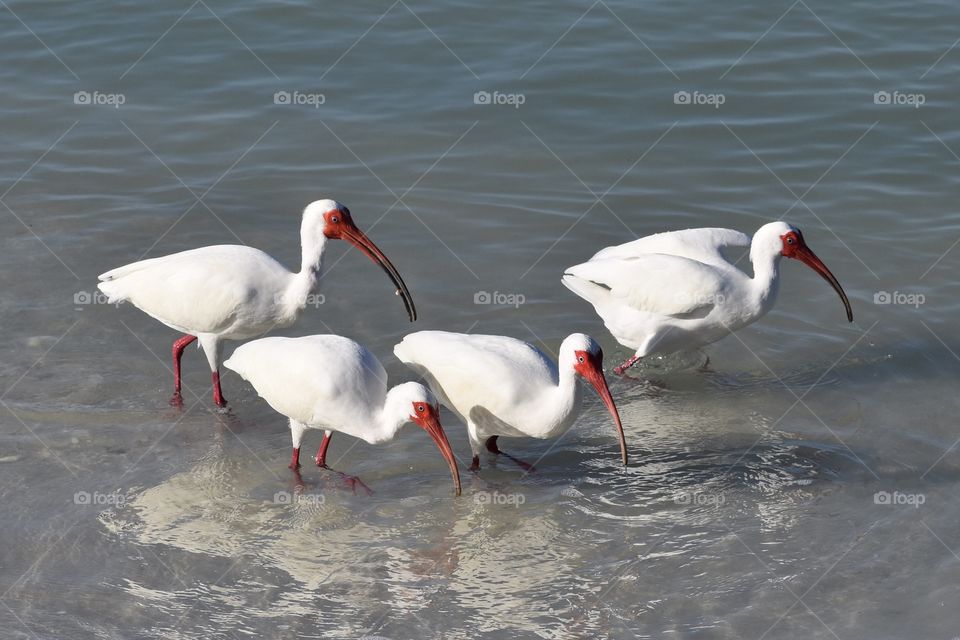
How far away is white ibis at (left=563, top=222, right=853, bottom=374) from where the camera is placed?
29.7 ft

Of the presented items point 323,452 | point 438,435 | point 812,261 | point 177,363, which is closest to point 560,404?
point 438,435

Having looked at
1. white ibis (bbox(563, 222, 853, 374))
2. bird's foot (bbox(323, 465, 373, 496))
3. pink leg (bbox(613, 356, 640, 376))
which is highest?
white ibis (bbox(563, 222, 853, 374))

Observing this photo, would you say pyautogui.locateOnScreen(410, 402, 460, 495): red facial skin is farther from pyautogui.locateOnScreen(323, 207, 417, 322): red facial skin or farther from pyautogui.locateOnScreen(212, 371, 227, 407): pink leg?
pyautogui.locateOnScreen(212, 371, 227, 407): pink leg

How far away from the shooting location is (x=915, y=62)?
14.3 m

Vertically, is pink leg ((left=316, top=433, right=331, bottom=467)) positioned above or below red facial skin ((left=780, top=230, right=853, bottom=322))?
below

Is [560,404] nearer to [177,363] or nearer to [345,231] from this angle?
[345,231]

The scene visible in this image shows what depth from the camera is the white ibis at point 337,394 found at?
7609 millimetres

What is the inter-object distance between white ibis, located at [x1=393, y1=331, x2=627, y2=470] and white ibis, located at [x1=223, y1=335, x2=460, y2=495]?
29cm

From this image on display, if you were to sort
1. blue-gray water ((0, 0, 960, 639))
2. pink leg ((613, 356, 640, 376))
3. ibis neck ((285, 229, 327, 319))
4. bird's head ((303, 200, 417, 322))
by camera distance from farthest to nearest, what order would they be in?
pink leg ((613, 356, 640, 376)) < bird's head ((303, 200, 417, 322)) < ibis neck ((285, 229, 327, 319)) < blue-gray water ((0, 0, 960, 639))

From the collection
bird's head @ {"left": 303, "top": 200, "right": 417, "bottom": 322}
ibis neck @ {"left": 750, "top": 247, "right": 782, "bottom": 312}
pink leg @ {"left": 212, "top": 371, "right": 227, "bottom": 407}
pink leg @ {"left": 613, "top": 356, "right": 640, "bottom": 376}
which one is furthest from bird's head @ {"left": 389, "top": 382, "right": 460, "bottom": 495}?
ibis neck @ {"left": 750, "top": 247, "right": 782, "bottom": 312}

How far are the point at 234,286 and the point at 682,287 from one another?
2995 mm

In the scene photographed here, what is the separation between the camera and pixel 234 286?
8.49 m

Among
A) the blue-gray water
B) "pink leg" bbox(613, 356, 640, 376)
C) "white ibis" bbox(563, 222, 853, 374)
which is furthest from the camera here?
"pink leg" bbox(613, 356, 640, 376)

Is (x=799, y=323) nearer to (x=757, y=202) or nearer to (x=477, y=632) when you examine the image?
(x=757, y=202)
